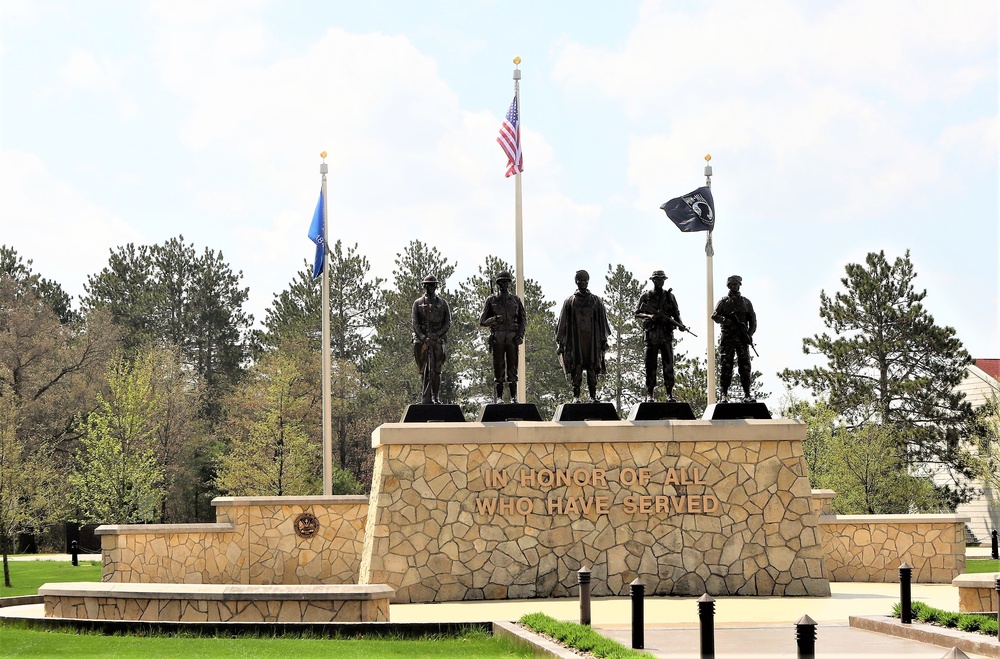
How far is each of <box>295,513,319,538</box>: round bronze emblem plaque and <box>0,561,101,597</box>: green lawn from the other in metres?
5.60

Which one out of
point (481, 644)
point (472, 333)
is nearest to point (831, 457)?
point (472, 333)

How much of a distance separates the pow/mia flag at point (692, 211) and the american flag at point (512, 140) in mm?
3071

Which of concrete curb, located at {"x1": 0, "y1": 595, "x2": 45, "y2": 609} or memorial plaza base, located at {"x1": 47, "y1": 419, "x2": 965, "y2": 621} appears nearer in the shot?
memorial plaza base, located at {"x1": 47, "y1": 419, "x2": 965, "y2": 621}

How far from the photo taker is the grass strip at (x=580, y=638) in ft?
34.6

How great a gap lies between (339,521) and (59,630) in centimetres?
868

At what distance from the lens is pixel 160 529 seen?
22094 mm

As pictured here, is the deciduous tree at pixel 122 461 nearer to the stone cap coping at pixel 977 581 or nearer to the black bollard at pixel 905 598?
the stone cap coping at pixel 977 581

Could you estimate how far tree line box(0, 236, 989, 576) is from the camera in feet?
133

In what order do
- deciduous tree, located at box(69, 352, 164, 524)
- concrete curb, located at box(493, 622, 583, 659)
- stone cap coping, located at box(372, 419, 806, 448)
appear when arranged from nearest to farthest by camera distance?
concrete curb, located at box(493, 622, 583, 659) → stone cap coping, located at box(372, 419, 806, 448) → deciduous tree, located at box(69, 352, 164, 524)

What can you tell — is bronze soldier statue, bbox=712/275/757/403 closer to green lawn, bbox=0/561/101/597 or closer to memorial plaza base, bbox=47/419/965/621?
memorial plaza base, bbox=47/419/965/621

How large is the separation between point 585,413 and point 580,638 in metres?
8.69

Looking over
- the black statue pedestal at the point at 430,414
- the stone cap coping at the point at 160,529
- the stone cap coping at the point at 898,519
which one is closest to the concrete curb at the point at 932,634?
the black statue pedestal at the point at 430,414

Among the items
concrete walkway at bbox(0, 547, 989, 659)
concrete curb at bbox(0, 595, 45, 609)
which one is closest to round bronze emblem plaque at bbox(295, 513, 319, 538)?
concrete curb at bbox(0, 595, 45, 609)

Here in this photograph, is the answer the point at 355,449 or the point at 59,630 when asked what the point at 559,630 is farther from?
the point at 355,449
